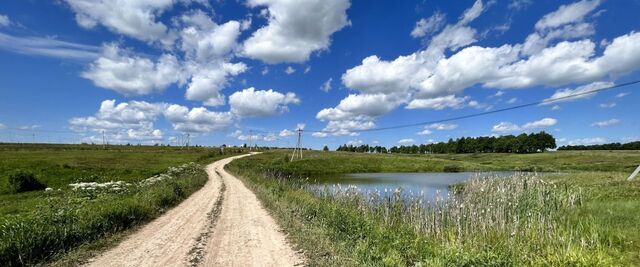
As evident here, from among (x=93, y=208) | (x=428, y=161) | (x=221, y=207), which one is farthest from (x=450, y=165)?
(x=93, y=208)

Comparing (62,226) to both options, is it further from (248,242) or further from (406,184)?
(406,184)

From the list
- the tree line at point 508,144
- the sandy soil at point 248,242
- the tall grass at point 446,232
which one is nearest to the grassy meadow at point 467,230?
the tall grass at point 446,232

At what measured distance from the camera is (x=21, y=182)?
3428cm

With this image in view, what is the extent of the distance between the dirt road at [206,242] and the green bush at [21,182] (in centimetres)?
2173

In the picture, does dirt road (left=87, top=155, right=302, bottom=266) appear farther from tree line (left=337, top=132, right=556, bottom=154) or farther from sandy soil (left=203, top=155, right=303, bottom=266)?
tree line (left=337, top=132, right=556, bottom=154)

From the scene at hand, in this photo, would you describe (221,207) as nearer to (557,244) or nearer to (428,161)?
(557,244)

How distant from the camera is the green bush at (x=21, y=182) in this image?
3391cm

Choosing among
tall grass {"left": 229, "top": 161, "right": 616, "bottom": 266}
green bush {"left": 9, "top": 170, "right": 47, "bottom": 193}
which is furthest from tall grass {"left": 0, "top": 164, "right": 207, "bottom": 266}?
green bush {"left": 9, "top": 170, "right": 47, "bottom": 193}

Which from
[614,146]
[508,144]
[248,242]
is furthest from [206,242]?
[614,146]

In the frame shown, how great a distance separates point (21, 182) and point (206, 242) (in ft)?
97.5

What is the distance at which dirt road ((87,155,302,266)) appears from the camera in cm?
1090

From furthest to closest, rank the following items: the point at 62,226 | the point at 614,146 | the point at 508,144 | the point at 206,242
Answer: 1. the point at 614,146
2. the point at 508,144
3. the point at 206,242
4. the point at 62,226

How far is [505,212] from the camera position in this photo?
1496 cm

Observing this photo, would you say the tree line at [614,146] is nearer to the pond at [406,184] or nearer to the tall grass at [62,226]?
the pond at [406,184]
